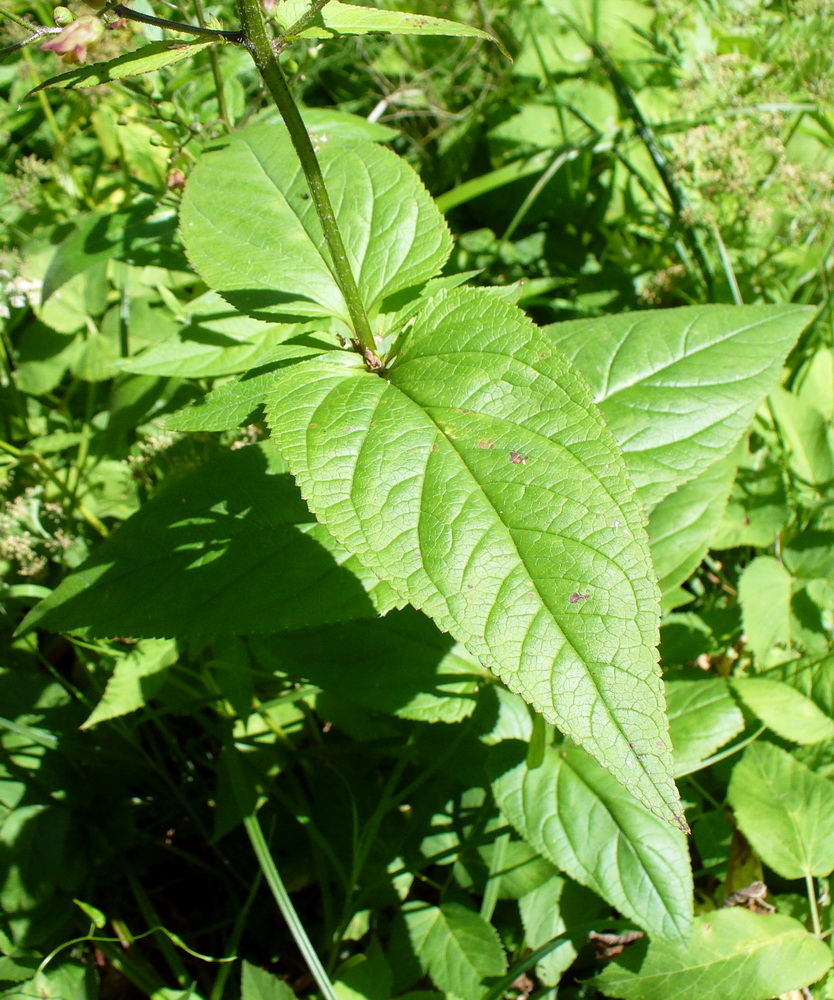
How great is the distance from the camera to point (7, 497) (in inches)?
109

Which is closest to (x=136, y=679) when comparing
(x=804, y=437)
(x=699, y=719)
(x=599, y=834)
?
(x=599, y=834)

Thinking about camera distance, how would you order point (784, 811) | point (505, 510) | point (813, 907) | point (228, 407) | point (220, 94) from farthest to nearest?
point (220, 94)
point (784, 811)
point (813, 907)
point (228, 407)
point (505, 510)

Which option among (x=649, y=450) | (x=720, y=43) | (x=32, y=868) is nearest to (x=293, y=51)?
(x=720, y=43)

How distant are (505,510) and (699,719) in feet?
3.65

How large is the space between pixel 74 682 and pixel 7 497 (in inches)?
26.3

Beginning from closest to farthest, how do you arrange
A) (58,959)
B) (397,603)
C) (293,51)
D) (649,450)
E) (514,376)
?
1. (514,376)
2. (397,603)
3. (649,450)
4. (58,959)
5. (293,51)

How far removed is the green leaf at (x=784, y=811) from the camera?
1.93 metres

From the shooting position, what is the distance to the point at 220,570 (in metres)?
1.61

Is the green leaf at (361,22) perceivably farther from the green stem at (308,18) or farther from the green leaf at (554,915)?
the green leaf at (554,915)

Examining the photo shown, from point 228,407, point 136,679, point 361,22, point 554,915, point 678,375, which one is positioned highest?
point 361,22

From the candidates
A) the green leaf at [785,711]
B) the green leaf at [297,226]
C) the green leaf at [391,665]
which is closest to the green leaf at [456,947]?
the green leaf at [391,665]

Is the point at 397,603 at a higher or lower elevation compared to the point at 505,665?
lower

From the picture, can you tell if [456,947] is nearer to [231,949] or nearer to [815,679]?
[231,949]

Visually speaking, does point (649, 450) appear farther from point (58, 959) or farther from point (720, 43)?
point (720, 43)
